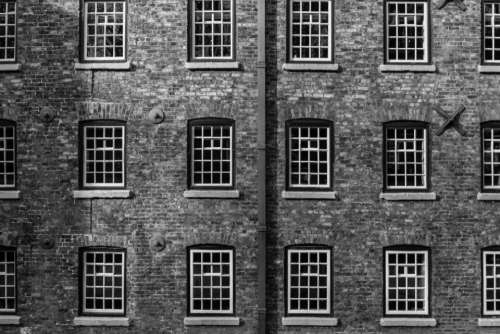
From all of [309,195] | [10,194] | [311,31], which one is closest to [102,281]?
[10,194]

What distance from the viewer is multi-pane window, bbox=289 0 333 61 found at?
20516 mm

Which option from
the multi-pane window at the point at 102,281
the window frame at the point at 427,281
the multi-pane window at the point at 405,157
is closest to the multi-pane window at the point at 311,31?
the multi-pane window at the point at 405,157

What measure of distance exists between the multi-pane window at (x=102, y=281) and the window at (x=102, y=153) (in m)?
1.79

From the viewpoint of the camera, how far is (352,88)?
66.6ft

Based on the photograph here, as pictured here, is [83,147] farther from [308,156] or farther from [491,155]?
[491,155]

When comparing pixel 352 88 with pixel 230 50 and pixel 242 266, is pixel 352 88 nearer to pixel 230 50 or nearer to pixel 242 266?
pixel 230 50

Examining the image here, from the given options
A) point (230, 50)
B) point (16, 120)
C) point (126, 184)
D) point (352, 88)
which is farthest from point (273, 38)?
point (16, 120)

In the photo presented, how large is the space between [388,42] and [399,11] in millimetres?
875

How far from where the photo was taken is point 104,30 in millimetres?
20625

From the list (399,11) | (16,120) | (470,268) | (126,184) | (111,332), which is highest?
(399,11)

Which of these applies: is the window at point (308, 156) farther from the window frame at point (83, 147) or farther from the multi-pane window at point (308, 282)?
the window frame at point (83, 147)

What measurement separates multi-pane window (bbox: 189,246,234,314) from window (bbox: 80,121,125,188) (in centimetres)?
280

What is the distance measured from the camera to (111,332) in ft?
65.4

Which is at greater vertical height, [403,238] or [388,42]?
[388,42]
